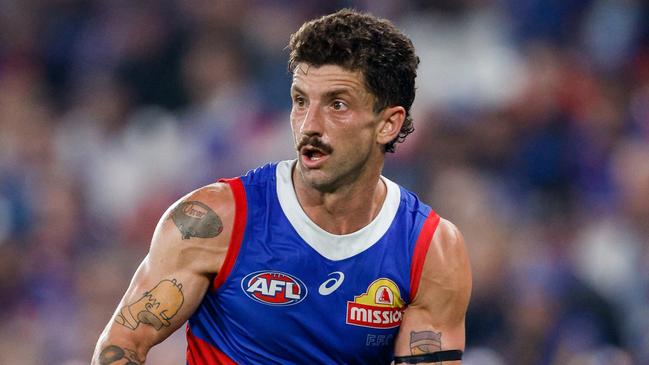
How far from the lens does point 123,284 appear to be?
25.0ft

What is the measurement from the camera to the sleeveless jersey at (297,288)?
4090mm

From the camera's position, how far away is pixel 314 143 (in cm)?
400

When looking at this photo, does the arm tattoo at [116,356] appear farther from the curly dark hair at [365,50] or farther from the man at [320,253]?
the curly dark hair at [365,50]

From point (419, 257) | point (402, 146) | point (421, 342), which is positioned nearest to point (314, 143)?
point (419, 257)

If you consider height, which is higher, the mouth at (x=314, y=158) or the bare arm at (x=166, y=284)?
the mouth at (x=314, y=158)

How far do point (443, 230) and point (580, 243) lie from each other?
341cm

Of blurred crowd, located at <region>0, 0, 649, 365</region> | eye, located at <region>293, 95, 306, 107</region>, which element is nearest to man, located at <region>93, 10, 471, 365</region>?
eye, located at <region>293, 95, 306, 107</region>

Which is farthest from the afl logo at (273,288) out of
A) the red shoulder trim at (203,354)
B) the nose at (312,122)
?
the nose at (312,122)

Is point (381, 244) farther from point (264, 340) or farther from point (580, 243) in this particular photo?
point (580, 243)

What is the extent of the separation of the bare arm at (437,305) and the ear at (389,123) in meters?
0.40

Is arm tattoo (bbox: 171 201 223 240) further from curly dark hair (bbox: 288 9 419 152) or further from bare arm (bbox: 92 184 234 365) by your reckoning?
curly dark hair (bbox: 288 9 419 152)

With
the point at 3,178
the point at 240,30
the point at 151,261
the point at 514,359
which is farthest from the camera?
the point at 240,30

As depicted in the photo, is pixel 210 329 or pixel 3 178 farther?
pixel 3 178

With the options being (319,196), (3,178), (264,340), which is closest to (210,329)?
(264,340)
